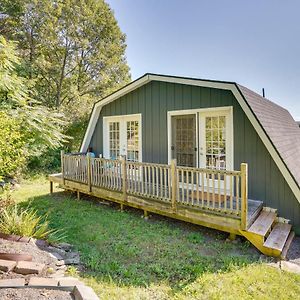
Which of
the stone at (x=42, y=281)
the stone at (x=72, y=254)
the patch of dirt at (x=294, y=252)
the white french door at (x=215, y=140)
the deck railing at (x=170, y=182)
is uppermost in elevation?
the white french door at (x=215, y=140)

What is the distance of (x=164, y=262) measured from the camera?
3.61 m

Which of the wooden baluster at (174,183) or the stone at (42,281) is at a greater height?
the wooden baluster at (174,183)

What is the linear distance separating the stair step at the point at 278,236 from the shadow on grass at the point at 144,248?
11.5 inches

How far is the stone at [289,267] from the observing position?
340 cm

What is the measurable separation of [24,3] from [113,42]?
18.9ft

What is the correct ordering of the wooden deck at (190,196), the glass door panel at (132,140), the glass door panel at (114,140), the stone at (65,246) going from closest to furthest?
the stone at (65,246) < the wooden deck at (190,196) < the glass door panel at (132,140) < the glass door panel at (114,140)

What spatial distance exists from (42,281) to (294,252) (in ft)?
13.0

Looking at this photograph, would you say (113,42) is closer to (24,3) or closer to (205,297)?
(24,3)

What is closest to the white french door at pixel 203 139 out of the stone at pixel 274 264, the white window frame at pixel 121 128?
the white window frame at pixel 121 128

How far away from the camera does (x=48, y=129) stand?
21.6 feet

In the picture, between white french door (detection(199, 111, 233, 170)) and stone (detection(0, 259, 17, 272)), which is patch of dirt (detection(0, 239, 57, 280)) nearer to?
stone (detection(0, 259, 17, 272))

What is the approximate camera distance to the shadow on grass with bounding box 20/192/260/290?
3.28 m

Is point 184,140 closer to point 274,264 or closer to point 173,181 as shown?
point 173,181

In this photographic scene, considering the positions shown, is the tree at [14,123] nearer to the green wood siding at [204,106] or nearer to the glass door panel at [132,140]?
the glass door panel at [132,140]
